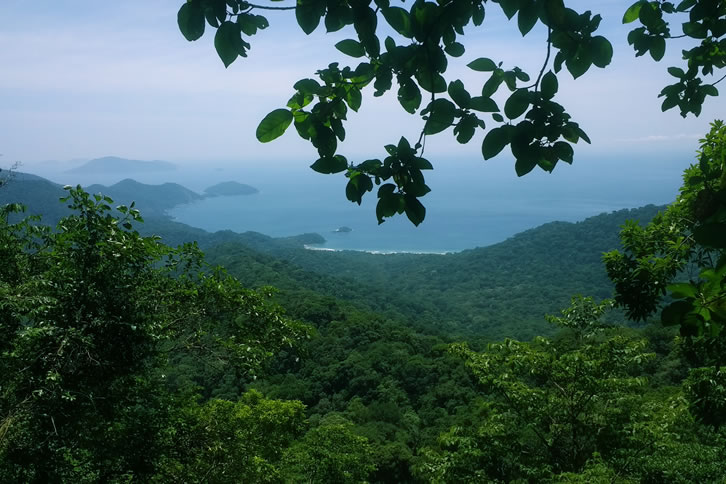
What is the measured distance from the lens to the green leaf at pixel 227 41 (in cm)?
83

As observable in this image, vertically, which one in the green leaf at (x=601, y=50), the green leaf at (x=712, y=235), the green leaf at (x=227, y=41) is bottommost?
the green leaf at (x=712, y=235)

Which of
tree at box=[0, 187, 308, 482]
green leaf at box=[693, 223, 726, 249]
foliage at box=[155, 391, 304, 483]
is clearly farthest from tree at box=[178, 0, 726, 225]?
foliage at box=[155, 391, 304, 483]

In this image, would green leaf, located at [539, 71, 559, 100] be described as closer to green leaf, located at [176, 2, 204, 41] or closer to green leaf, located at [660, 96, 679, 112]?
green leaf, located at [176, 2, 204, 41]

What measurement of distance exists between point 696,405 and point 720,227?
3915 mm

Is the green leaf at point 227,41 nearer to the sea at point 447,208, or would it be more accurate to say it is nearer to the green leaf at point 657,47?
the green leaf at point 657,47

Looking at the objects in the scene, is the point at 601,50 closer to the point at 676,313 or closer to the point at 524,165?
the point at 524,165

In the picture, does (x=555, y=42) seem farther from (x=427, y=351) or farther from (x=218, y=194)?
(x=218, y=194)

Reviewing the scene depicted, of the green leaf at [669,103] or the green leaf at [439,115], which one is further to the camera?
the green leaf at [669,103]

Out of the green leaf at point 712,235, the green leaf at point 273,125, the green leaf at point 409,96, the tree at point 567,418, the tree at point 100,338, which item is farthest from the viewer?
the tree at point 567,418

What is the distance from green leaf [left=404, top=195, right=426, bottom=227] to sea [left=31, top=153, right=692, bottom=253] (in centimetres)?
6065

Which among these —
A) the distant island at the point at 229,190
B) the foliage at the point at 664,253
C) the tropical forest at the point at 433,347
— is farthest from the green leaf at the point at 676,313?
the distant island at the point at 229,190

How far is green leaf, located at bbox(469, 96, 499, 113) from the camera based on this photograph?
833mm

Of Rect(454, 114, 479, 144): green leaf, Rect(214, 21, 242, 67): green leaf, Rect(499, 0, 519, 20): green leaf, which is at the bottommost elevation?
Rect(454, 114, 479, 144): green leaf

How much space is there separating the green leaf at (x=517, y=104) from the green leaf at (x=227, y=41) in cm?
52
